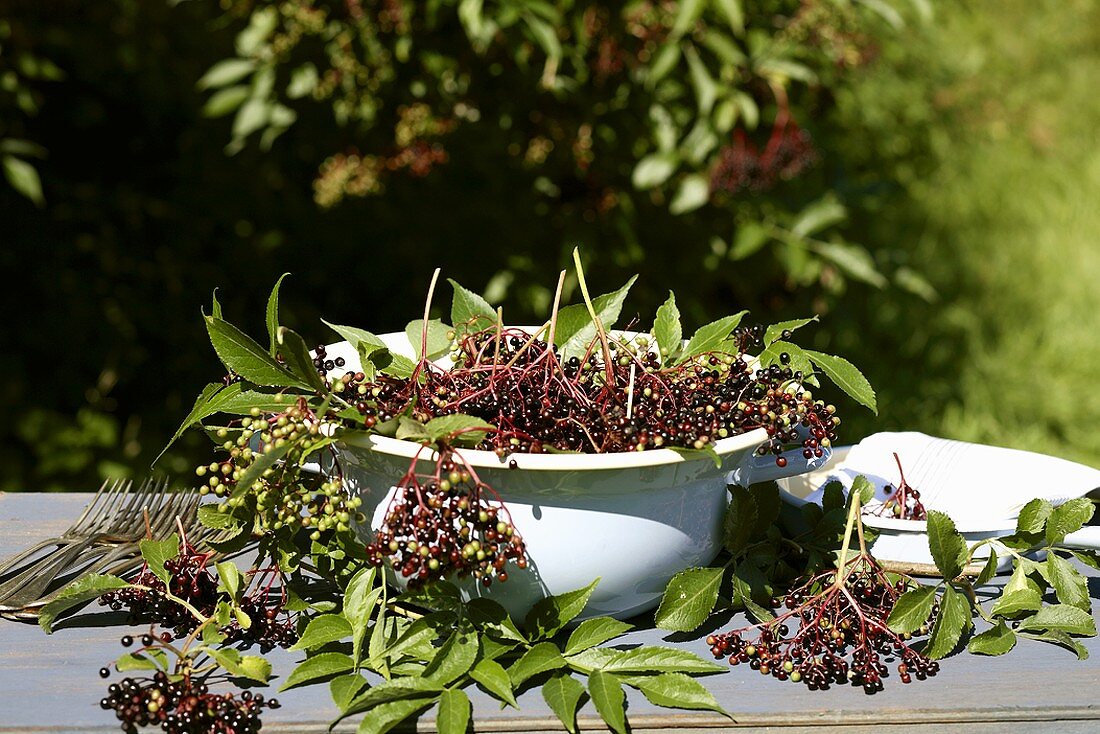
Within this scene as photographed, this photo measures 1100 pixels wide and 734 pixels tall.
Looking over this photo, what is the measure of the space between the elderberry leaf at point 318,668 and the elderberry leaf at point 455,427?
0.17 meters

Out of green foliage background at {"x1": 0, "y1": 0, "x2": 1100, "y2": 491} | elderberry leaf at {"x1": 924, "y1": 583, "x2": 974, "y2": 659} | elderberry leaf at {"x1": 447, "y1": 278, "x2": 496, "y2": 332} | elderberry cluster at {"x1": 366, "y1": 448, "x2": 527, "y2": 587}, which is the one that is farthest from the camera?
green foliage background at {"x1": 0, "y1": 0, "x2": 1100, "y2": 491}

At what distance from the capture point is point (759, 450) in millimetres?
880

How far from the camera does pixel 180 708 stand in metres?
0.73

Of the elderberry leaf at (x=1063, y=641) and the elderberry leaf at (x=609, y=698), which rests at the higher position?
the elderberry leaf at (x=609, y=698)

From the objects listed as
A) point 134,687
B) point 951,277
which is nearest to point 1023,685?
point 134,687

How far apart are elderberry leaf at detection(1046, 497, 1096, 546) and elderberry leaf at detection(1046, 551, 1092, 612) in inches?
0.7

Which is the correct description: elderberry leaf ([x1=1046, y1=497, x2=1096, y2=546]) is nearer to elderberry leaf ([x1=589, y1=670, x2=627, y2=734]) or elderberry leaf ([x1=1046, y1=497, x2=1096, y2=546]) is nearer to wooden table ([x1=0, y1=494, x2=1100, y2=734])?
wooden table ([x1=0, y1=494, x2=1100, y2=734])

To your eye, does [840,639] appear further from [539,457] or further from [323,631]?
[323,631]

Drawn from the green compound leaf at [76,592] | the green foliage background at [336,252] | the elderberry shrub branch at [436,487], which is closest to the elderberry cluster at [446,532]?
the elderberry shrub branch at [436,487]

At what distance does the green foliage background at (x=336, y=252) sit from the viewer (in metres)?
1.96

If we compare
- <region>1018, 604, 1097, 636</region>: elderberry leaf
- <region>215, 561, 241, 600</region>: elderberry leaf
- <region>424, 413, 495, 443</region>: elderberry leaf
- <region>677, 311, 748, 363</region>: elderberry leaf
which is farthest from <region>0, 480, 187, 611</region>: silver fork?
<region>1018, 604, 1097, 636</region>: elderberry leaf

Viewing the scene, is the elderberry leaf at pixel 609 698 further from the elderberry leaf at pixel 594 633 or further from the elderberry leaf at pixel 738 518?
the elderberry leaf at pixel 738 518

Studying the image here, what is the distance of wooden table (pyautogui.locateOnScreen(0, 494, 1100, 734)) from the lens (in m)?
0.76

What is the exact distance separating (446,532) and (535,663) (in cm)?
12
